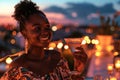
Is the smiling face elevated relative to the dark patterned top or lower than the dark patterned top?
elevated

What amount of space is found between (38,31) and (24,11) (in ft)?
0.40

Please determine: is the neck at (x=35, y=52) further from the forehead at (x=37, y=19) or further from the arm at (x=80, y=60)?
the arm at (x=80, y=60)

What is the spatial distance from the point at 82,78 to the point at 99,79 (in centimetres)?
66

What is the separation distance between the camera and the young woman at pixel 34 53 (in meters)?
1.39

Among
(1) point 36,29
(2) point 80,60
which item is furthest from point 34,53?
(2) point 80,60

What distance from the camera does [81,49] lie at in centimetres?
166

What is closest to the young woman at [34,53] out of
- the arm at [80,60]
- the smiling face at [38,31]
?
the smiling face at [38,31]

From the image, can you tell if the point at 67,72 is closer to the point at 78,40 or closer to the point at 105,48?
the point at 78,40

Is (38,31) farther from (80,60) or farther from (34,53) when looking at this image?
(80,60)

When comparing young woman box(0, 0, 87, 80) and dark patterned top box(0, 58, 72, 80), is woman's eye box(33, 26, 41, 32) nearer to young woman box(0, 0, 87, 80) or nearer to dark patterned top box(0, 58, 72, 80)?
young woman box(0, 0, 87, 80)

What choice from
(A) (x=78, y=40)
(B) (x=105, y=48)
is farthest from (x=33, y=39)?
(B) (x=105, y=48)

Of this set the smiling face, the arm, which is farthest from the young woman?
the arm

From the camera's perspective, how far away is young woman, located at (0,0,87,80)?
4.56 feet

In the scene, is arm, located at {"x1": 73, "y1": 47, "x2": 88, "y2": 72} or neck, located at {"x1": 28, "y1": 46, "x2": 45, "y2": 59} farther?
arm, located at {"x1": 73, "y1": 47, "x2": 88, "y2": 72}
